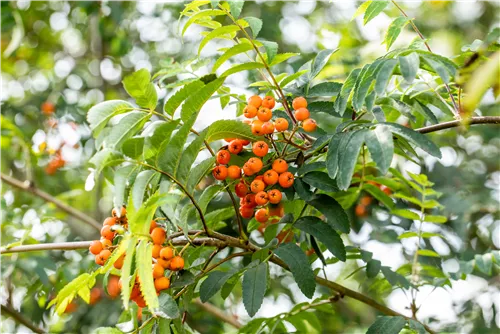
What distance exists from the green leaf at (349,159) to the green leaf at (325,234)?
286 mm

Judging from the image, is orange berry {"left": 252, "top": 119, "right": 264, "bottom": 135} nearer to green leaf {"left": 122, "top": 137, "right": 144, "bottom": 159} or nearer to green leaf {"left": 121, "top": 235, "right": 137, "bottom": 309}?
green leaf {"left": 122, "top": 137, "right": 144, "bottom": 159}

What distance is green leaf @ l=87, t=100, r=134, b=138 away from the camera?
5.16ft

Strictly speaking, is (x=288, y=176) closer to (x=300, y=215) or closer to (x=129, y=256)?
(x=300, y=215)

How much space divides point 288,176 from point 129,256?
20.7 inches

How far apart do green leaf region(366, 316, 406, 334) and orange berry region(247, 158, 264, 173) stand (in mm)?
563

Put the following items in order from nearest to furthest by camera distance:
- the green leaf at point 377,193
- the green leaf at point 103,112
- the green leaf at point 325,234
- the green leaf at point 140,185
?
the green leaf at point 140,185
the green leaf at point 103,112
the green leaf at point 325,234
the green leaf at point 377,193

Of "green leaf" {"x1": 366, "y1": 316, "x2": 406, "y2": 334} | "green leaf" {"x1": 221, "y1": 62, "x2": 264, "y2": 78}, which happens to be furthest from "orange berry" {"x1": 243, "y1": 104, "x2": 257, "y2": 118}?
"green leaf" {"x1": 366, "y1": 316, "x2": 406, "y2": 334}

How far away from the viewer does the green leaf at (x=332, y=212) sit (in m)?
1.68

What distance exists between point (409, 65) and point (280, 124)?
14.3 inches

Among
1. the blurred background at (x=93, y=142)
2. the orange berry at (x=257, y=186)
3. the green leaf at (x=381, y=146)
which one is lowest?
the blurred background at (x=93, y=142)

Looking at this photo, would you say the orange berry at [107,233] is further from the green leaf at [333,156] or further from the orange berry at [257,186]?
the green leaf at [333,156]

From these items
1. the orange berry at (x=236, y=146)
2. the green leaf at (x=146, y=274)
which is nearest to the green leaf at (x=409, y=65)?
the orange berry at (x=236, y=146)

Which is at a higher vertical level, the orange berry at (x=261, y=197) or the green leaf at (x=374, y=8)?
the green leaf at (x=374, y=8)

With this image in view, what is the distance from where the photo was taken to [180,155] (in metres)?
1.47
